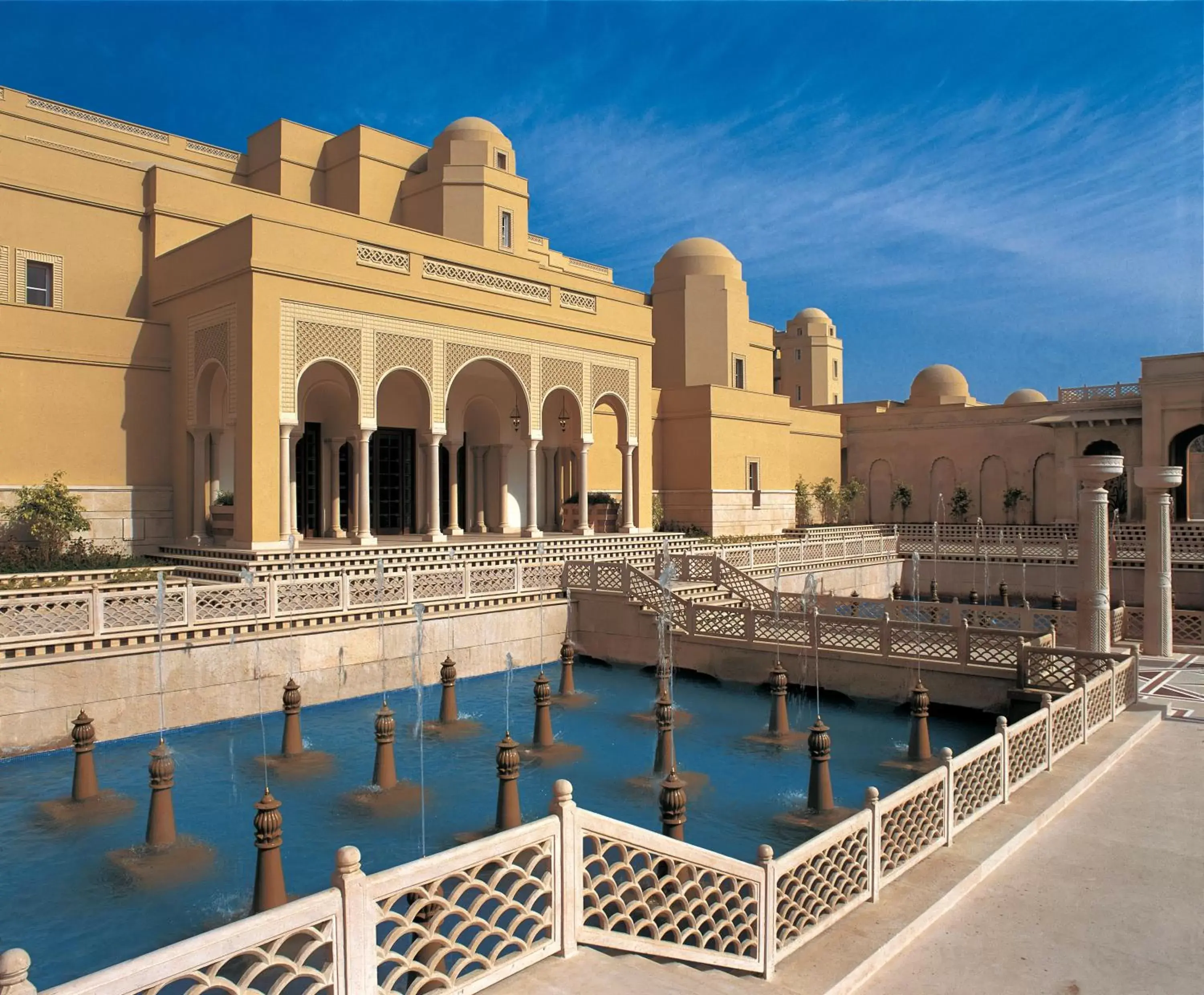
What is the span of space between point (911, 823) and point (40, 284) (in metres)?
18.4

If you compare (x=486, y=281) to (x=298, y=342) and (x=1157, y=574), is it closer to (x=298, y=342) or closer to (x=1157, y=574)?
(x=298, y=342)

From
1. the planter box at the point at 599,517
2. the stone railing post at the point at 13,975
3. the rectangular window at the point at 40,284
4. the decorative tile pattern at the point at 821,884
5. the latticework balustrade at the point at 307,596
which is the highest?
the rectangular window at the point at 40,284

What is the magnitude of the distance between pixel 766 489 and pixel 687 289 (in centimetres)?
769

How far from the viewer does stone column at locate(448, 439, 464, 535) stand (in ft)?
66.4

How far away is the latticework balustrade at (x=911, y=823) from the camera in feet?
18.4

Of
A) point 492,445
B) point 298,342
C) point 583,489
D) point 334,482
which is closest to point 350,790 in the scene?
Result: point 298,342

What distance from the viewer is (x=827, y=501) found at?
32875 millimetres

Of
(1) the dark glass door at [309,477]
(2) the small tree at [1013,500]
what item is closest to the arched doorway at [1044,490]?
(2) the small tree at [1013,500]

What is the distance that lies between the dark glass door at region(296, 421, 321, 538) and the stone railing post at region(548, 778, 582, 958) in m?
15.9

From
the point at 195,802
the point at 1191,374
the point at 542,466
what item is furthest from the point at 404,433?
the point at 1191,374

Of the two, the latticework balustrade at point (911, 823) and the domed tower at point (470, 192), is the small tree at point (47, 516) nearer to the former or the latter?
the domed tower at point (470, 192)

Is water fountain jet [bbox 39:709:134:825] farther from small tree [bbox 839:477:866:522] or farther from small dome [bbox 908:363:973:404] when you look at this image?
small dome [bbox 908:363:973:404]

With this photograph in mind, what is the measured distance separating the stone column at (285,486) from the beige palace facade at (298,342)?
0.04 meters

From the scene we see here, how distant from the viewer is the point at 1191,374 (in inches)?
1046
